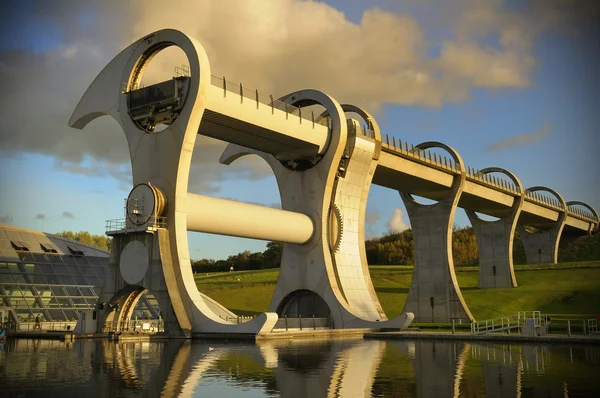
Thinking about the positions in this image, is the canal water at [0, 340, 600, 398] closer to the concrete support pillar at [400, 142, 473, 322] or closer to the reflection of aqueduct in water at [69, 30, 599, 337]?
the reflection of aqueduct in water at [69, 30, 599, 337]

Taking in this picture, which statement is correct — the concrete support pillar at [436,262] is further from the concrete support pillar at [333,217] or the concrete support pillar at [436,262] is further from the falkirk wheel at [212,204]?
the falkirk wheel at [212,204]

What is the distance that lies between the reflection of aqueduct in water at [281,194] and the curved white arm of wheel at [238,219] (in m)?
0.08

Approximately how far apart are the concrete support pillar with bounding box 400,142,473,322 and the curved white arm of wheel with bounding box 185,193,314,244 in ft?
73.9

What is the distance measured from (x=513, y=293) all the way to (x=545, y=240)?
28.3 m

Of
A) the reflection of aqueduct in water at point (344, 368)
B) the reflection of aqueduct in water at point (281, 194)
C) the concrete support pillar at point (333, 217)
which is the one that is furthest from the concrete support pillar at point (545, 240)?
the reflection of aqueduct in water at point (344, 368)

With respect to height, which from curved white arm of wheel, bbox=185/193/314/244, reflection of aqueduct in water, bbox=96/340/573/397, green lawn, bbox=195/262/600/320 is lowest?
reflection of aqueduct in water, bbox=96/340/573/397

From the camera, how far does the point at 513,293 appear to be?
2913 inches

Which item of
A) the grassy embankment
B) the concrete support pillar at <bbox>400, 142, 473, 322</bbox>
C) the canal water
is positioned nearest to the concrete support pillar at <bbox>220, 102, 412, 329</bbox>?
the concrete support pillar at <bbox>400, 142, 473, 322</bbox>

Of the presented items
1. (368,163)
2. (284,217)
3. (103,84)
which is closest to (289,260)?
(284,217)

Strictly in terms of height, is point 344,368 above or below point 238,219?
below

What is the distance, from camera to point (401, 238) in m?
143

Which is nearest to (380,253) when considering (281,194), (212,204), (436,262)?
(436,262)

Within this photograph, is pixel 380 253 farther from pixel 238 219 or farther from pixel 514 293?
pixel 238 219

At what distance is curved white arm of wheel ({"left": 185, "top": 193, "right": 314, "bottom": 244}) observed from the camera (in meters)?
38.2
